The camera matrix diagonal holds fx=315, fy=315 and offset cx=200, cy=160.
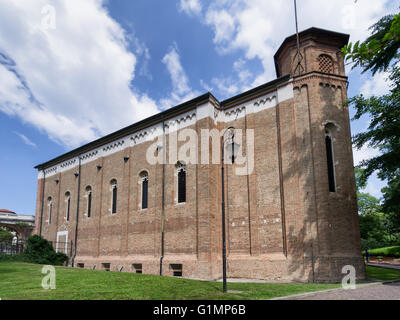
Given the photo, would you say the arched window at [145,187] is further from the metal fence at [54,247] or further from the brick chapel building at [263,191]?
the metal fence at [54,247]

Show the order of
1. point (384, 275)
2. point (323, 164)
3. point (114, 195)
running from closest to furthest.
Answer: point (323, 164) < point (384, 275) < point (114, 195)

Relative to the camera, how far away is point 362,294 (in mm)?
10250

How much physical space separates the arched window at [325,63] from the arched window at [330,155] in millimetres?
3220

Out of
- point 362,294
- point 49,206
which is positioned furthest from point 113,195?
point 362,294

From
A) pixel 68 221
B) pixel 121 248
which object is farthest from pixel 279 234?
pixel 68 221

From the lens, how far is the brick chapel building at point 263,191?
1481 cm

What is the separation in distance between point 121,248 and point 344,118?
16.0 meters

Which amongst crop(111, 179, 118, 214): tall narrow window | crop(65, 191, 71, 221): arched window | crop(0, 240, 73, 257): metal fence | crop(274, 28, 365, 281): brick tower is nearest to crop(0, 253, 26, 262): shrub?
crop(0, 240, 73, 257): metal fence

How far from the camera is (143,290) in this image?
421 inches

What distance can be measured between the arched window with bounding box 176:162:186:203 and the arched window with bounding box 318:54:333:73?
9.55m

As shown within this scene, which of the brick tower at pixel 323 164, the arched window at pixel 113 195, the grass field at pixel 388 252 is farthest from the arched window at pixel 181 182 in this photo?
the grass field at pixel 388 252

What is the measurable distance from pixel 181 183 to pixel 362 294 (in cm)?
1138

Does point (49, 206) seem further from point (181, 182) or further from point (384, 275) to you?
point (384, 275)
